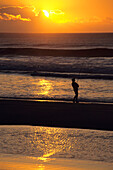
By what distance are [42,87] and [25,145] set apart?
55.8 feet

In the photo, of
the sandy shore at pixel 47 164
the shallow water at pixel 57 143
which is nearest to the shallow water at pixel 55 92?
the shallow water at pixel 57 143

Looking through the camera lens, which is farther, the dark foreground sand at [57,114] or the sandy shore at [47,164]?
the dark foreground sand at [57,114]

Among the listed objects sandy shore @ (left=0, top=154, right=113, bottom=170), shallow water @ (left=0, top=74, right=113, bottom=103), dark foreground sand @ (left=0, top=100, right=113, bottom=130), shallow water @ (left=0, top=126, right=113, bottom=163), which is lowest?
sandy shore @ (left=0, top=154, right=113, bottom=170)

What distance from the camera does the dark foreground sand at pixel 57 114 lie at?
1498 centimetres

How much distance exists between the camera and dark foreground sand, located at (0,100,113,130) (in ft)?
49.2

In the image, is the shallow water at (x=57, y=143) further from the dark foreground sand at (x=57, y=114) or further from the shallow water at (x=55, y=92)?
the shallow water at (x=55, y=92)

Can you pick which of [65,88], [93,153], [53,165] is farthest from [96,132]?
A: [65,88]

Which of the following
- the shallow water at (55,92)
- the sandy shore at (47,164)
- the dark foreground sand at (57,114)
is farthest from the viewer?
the shallow water at (55,92)

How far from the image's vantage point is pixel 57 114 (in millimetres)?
16922

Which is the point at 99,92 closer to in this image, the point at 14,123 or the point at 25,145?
the point at 14,123

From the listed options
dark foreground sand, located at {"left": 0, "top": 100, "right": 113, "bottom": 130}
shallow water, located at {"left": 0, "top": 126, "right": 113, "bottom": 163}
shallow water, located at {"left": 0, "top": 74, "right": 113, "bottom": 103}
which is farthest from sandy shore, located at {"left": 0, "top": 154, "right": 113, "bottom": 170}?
shallow water, located at {"left": 0, "top": 74, "right": 113, "bottom": 103}

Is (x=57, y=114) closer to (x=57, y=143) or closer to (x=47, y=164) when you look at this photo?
(x=57, y=143)

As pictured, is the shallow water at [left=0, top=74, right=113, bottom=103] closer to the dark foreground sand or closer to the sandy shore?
the dark foreground sand

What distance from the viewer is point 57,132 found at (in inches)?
523
